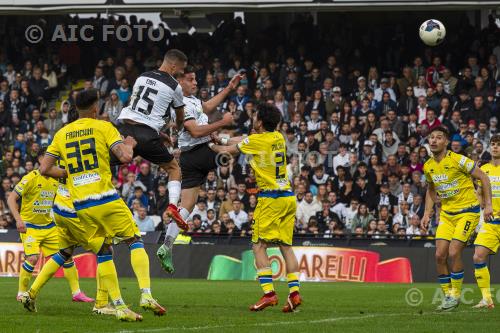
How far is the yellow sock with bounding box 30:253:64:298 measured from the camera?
42.2 ft

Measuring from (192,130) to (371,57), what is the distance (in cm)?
1793

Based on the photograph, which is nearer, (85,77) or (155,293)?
(155,293)

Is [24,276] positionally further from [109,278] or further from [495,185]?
[495,185]

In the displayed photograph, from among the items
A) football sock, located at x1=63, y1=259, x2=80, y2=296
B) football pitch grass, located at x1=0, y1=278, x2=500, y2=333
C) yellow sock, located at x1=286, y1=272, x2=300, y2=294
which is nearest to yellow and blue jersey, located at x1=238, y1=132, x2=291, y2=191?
yellow sock, located at x1=286, y1=272, x2=300, y2=294

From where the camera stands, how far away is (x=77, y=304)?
1448 cm

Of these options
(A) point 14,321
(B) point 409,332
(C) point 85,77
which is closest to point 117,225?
(A) point 14,321

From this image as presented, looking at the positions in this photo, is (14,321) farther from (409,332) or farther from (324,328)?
(409,332)

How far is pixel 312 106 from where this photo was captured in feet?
96.8

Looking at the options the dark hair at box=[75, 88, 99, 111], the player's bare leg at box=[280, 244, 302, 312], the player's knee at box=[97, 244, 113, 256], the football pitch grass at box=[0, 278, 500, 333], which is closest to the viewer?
the football pitch grass at box=[0, 278, 500, 333]

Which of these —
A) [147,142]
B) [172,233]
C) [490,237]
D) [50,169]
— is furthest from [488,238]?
[50,169]

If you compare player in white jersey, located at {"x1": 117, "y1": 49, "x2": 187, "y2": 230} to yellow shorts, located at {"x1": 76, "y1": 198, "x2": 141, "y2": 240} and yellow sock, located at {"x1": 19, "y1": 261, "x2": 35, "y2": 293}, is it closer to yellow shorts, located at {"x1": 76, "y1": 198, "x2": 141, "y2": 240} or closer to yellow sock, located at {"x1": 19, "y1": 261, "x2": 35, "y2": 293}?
yellow shorts, located at {"x1": 76, "y1": 198, "x2": 141, "y2": 240}

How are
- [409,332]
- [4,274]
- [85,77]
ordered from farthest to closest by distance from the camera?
[85,77] → [4,274] → [409,332]

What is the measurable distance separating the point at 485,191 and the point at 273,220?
9.67ft

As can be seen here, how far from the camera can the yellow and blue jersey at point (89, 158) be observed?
1155cm
